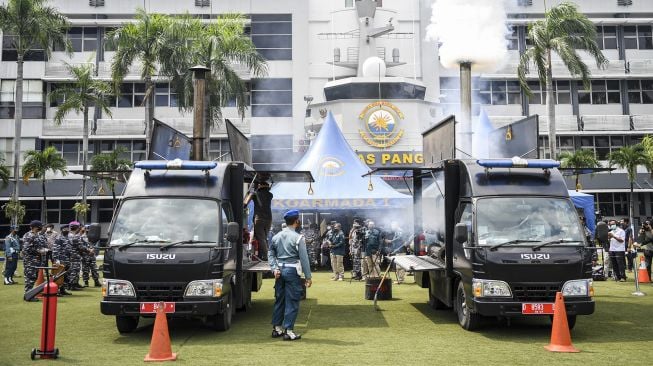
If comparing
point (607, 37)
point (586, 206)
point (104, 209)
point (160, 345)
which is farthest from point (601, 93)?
point (160, 345)

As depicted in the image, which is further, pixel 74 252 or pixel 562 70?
pixel 562 70

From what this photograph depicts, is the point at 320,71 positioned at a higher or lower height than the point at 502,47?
higher

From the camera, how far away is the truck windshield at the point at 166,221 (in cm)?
912

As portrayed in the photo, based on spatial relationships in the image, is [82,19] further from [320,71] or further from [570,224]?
[570,224]

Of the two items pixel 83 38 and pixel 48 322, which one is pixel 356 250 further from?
pixel 83 38

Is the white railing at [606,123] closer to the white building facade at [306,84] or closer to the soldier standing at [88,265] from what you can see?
the white building facade at [306,84]

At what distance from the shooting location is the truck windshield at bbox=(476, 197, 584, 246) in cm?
909

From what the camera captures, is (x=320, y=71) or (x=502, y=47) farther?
(x=320, y=71)

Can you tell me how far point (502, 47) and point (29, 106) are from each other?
34504 mm

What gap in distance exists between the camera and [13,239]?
1786cm

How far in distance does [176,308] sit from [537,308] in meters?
5.32

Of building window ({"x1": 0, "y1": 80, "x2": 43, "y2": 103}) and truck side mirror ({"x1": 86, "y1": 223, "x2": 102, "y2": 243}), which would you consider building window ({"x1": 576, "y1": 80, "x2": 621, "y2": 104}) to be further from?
truck side mirror ({"x1": 86, "y1": 223, "x2": 102, "y2": 243})

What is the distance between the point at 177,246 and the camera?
895 cm

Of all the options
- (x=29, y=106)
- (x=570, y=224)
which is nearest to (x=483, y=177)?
(x=570, y=224)
